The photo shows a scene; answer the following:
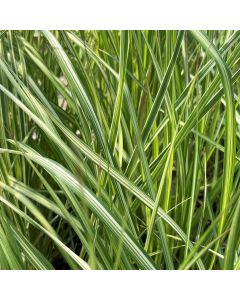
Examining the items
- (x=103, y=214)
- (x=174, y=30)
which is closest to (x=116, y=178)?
(x=103, y=214)

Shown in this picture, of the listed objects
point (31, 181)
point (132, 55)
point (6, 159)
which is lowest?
point (31, 181)

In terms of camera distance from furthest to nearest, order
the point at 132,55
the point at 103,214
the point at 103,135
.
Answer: the point at 132,55 < the point at 103,135 < the point at 103,214
